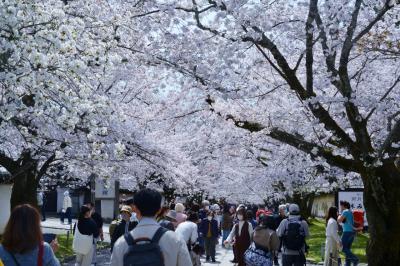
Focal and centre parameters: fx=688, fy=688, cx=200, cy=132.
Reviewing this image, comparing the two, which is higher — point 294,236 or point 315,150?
point 315,150

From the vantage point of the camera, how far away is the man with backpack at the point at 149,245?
4832mm

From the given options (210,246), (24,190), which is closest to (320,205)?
(210,246)

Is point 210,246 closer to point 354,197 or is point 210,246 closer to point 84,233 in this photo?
point 354,197

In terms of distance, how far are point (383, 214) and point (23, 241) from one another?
9.11 metres

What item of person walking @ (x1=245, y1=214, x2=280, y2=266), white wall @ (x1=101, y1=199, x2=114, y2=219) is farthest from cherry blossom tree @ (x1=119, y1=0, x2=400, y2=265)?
white wall @ (x1=101, y1=199, x2=114, y2=219)

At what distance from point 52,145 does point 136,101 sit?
5.09 metres

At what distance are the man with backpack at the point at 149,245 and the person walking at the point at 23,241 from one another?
0.56 m

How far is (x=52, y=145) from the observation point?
647 inches

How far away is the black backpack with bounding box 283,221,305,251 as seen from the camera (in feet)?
41.4

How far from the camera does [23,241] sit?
495 centimetres

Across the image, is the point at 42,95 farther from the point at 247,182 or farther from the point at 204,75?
the point at 247,182

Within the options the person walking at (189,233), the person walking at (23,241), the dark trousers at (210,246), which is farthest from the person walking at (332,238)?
the person walking at (23,241)

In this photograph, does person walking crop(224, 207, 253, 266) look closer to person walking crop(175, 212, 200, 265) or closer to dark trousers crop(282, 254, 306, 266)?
dark trousers crop(282, 254, 306, 266)

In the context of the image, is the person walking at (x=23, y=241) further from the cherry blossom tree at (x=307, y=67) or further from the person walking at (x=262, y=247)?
the cherry blossom tree at (x=307, y=67)
